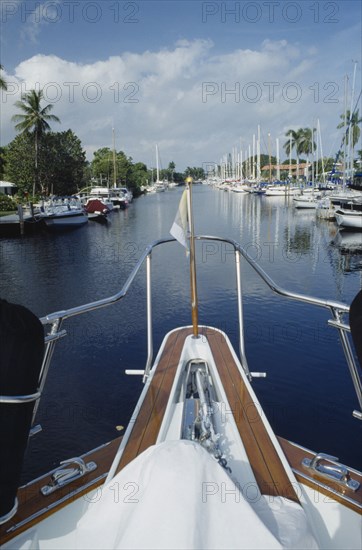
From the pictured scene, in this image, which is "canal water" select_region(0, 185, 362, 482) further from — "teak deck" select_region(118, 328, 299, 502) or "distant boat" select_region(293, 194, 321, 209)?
"distant boat" select_region(293, 194, 321, 209)

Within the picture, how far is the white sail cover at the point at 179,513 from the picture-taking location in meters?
1.48

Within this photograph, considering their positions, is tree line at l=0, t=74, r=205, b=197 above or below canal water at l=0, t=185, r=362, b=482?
above

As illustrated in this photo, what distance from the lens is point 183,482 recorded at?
62.8 inches

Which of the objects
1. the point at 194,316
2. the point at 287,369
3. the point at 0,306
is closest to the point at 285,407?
the point at 287,369

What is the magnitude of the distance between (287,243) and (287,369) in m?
14.8

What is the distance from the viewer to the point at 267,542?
152 centimetres

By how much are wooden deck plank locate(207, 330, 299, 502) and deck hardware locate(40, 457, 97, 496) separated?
39.0 inches

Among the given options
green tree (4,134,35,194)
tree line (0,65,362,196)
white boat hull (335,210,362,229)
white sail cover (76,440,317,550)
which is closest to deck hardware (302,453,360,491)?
white sail cover (76,440,317,550)

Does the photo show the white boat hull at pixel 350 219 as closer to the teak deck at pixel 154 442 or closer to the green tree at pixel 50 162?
the teak deck at pixel 154 442

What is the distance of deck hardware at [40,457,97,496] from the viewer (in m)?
2.28

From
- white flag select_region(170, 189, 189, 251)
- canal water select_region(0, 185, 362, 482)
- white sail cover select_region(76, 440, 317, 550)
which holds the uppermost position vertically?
white flag select_region(170, 189, 189, 251)

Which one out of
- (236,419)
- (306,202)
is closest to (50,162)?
(306,202)

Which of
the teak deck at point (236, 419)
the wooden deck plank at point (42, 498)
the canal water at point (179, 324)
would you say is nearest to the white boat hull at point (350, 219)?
the canal water at point (179, 324)

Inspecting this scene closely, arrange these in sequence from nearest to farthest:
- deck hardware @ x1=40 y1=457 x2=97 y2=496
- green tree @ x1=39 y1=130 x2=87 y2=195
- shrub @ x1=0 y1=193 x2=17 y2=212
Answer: deck hardware @ x1=40 y1=457 x2=97 y2=496, shrub @ x1=0 y1=193 x2=17 y2=212, green tree @ x1=39 y1=130 x2=87 y2=195
